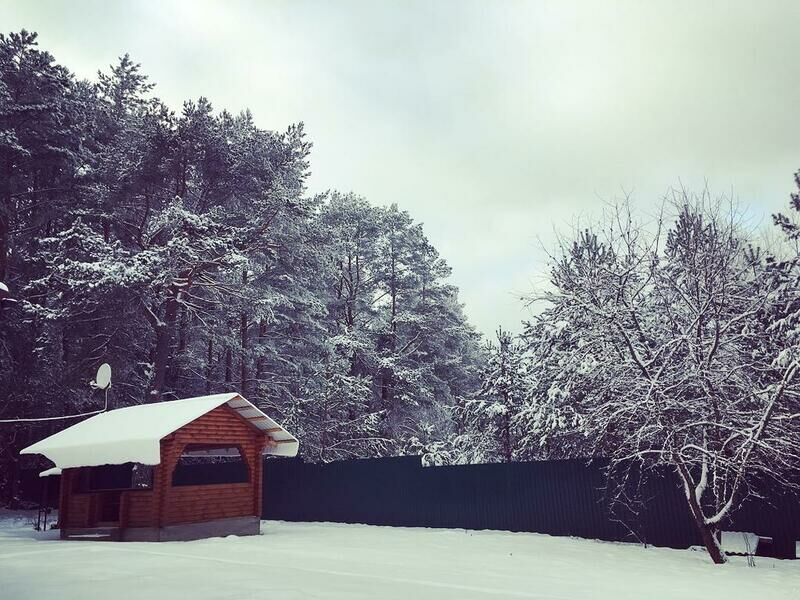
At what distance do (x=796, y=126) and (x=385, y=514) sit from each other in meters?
14.6

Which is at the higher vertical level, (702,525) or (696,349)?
(696,349)

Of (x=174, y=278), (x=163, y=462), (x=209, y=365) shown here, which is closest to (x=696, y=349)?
(x=163, y=462)

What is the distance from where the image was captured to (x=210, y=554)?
10.4 m

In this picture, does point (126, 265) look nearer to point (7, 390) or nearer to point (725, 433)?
point (7, 390)

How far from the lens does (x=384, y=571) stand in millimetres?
8883

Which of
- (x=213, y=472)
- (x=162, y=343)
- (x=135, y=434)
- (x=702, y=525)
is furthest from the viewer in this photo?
(x=213, y=472)

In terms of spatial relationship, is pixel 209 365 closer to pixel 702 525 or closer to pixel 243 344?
pixel 243 344

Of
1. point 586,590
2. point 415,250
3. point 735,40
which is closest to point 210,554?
point 586,590

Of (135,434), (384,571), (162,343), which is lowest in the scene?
(384,571)

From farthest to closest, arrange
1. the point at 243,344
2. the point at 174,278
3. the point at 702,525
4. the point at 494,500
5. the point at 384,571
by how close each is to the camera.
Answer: the point at 243,344 → the point at 174,278 → the point at 494,500 → the point at 702,525 → the point at 384,571

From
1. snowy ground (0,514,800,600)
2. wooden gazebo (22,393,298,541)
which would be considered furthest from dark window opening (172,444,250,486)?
snowy ground (0,514,800,600)

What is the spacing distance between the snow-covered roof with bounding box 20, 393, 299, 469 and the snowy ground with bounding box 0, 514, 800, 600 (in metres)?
1.99

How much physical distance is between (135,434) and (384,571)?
24.4 feet

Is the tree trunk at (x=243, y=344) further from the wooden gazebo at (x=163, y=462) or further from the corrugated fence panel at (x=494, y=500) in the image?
the wooden gazebo at (x=163, y=462)
